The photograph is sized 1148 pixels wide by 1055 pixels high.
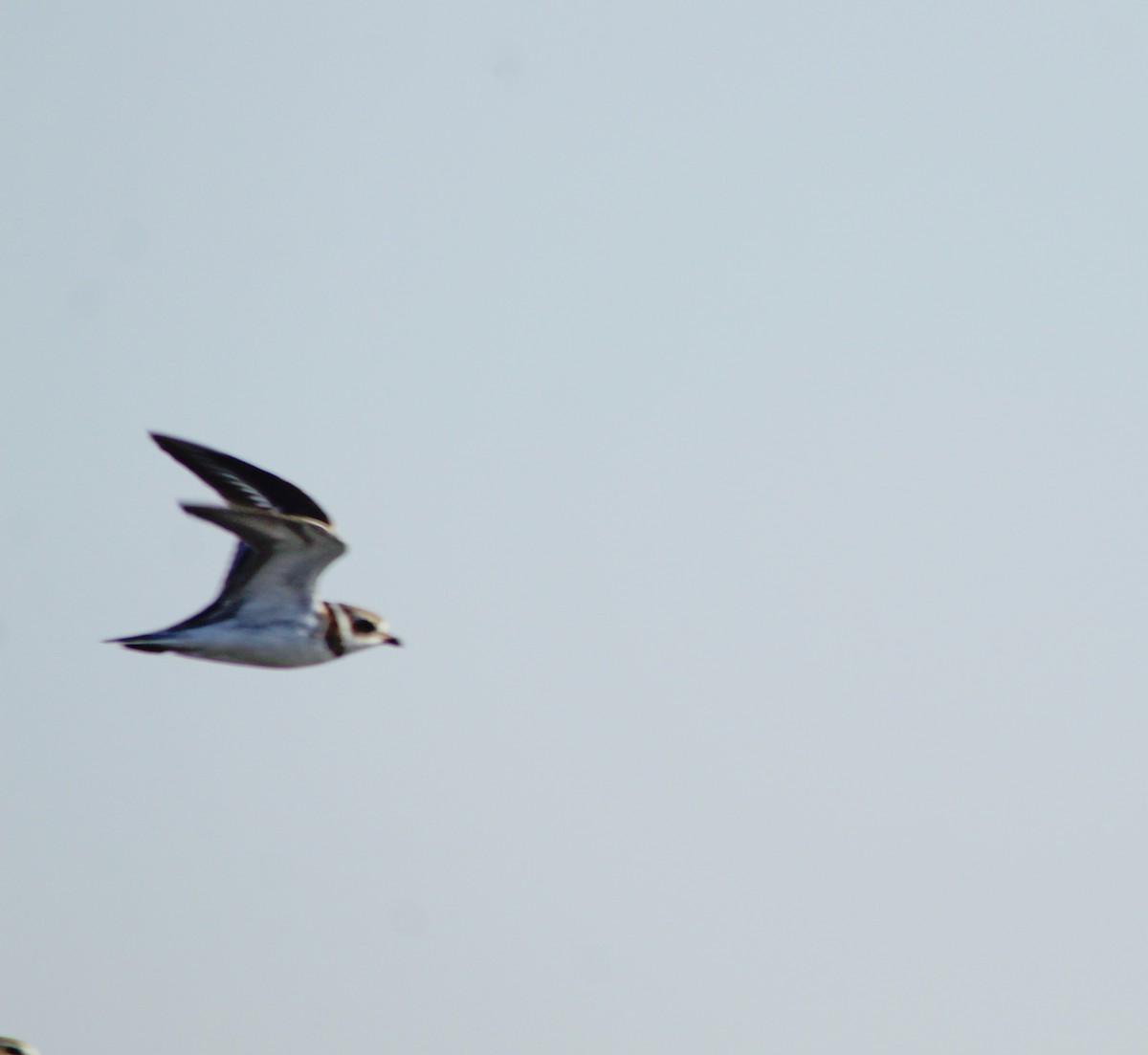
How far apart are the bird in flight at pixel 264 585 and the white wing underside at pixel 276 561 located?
0.01 meters

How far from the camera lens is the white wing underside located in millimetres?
29391

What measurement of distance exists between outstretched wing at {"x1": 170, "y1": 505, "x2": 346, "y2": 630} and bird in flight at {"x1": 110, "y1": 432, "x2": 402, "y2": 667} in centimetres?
1

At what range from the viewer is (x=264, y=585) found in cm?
3075

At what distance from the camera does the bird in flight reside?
1146 inches

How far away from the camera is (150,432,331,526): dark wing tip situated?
2888 cm

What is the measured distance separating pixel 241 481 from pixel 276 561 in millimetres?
1436

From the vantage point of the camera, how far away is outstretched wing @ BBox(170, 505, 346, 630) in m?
29.5

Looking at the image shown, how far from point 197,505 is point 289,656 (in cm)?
339

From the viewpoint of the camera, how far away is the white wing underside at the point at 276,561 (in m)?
29.4

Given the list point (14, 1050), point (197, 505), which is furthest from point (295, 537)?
point (14, 1050)

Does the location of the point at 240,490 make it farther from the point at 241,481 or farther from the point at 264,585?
the point at 264,585

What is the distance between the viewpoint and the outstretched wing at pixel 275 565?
29484 millimetres

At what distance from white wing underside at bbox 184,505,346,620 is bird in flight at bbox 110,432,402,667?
11 mm

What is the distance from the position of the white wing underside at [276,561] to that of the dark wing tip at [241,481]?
277 mm
